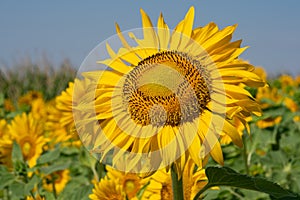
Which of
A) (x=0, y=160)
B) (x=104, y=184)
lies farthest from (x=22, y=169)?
(x=104, y=184)

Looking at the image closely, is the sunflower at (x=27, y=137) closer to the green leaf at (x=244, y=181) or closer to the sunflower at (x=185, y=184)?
the sunflower at (x=185, y=184)

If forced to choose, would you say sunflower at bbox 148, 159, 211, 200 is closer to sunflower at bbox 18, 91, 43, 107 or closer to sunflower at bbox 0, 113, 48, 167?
sunflower at bbox 0, 113, 48, 167

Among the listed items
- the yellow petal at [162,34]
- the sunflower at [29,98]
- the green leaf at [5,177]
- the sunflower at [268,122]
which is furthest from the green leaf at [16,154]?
the sunflower at [29,98]

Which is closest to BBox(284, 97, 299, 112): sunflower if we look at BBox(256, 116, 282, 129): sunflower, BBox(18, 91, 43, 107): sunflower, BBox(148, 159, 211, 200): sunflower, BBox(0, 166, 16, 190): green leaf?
BBox(256, 116, 282, 129): sunflower

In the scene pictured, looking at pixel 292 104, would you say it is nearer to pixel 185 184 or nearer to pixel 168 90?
pixel 185 184

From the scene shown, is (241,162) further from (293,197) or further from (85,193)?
(293,197)

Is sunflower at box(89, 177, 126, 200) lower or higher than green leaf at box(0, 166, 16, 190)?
lower

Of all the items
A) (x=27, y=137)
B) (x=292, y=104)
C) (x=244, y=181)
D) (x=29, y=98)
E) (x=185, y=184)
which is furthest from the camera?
(x=29, y=98)

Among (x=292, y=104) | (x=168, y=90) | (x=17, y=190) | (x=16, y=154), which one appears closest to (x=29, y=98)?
(x=292, y=104)
